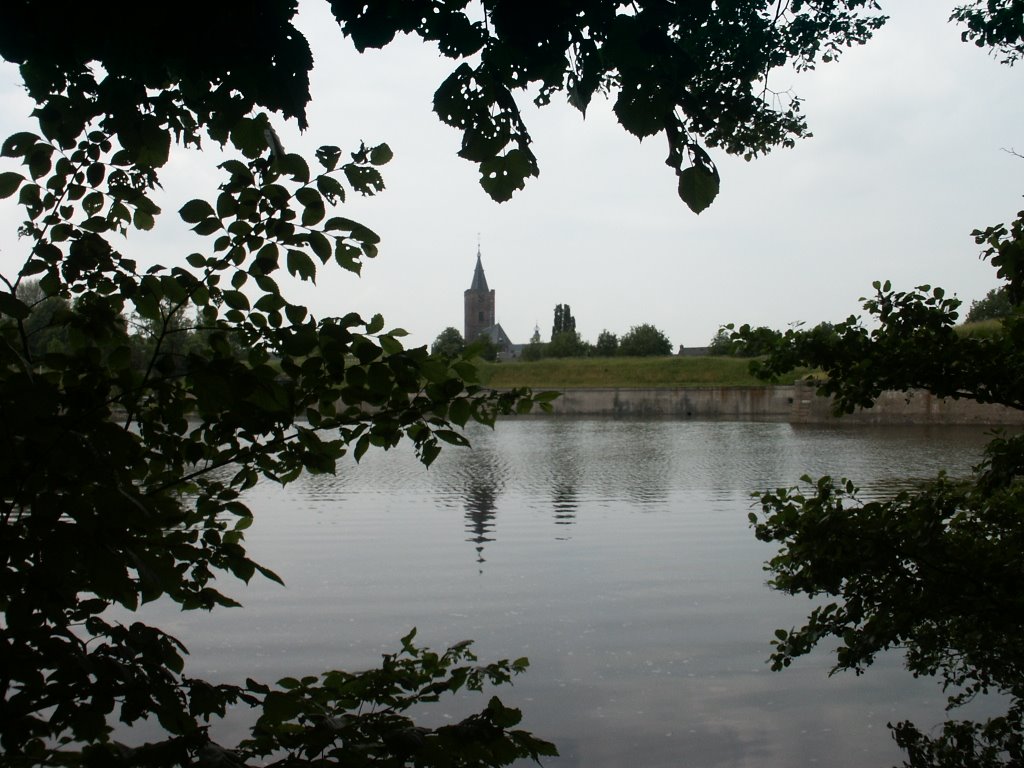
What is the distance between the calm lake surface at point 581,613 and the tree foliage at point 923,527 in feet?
3.61

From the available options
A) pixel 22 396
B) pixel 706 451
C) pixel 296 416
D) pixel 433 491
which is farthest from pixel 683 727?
pixel 706 451

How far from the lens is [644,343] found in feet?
269

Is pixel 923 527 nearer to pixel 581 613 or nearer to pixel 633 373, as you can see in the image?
pixel 581 613

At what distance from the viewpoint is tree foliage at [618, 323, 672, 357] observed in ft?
267

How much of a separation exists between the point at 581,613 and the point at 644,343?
7536 cm

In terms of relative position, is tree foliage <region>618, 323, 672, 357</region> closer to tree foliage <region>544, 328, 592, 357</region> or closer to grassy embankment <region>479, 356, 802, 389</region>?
tree foliage <region>544, 328, 592, 357</region>

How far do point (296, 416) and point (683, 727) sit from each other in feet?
12.6

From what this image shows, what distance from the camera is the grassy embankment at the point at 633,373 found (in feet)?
168

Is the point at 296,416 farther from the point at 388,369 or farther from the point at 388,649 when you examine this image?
the point at 388,649

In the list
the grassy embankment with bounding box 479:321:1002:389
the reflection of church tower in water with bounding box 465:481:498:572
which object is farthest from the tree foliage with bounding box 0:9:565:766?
the grassy embankment with bounding box 479:321:1002:389

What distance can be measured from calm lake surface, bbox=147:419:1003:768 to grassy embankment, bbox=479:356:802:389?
3434 centimetres

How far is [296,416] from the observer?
2.13 m

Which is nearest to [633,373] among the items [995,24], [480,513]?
[480,513]

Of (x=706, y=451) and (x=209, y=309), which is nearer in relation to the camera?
(x=209, y=309)
